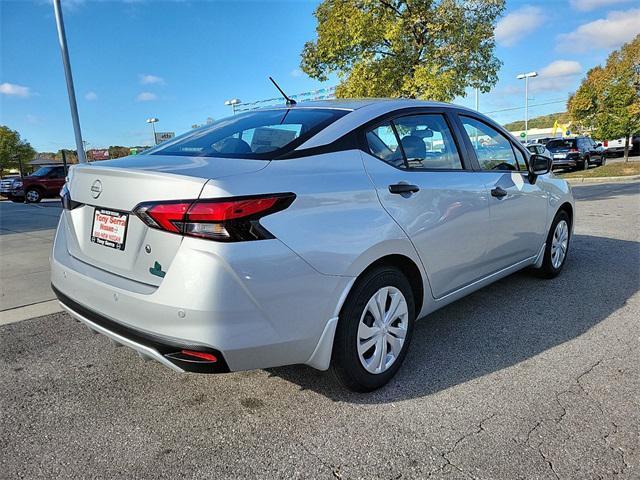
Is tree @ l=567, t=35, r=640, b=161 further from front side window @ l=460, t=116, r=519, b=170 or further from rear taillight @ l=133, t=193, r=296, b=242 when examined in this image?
rear taillight @ l=133, t=193, r=296, b=242

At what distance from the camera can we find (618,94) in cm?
2066

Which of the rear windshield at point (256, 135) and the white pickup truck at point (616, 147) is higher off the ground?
the rear windshield at point (256, 135)

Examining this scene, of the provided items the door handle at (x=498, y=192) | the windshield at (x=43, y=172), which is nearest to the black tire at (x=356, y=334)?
the door handle at (x=498, y=192)

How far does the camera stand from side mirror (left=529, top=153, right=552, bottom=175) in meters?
4.00

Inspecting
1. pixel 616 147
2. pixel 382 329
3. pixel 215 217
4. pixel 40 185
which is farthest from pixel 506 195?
pixel 616 147

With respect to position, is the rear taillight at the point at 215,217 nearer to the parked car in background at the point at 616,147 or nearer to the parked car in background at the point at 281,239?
the parked car in background at the point at 281,239

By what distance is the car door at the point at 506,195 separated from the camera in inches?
138

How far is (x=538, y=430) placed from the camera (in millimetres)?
2285

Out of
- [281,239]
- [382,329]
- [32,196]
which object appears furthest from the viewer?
[32,196]

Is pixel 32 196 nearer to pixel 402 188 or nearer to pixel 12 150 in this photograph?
pixel 402 188

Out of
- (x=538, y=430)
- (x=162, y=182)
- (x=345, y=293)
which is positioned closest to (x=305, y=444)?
(x=345, y=293)

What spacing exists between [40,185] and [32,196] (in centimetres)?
66

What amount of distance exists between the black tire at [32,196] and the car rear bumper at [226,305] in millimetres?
22841

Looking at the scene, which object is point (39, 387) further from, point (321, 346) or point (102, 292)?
point (321, 346)
